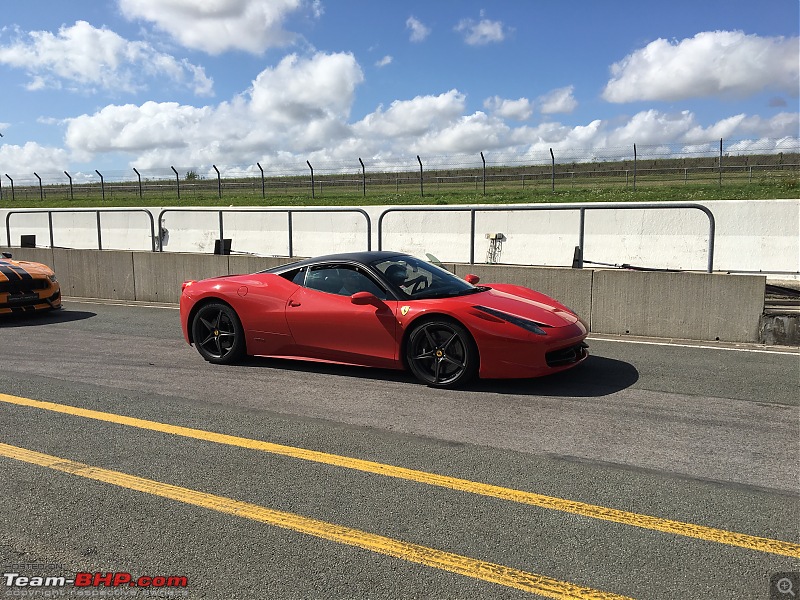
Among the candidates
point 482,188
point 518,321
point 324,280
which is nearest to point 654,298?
point 518,321

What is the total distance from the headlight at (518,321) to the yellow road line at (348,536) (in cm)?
288

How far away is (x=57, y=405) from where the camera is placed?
17.4 feet

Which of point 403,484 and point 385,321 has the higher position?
point 385,321

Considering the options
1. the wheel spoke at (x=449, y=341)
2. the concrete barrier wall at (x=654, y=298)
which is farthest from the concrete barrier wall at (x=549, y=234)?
the wheel spoke at (x=449, y=341)

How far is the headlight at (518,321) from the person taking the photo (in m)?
5.60

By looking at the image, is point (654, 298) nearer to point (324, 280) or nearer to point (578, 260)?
point (578, 260)

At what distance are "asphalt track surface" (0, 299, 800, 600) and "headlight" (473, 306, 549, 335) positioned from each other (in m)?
0.55

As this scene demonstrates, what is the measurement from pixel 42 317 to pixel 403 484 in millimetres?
8999

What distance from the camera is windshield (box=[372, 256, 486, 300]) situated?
612 cm

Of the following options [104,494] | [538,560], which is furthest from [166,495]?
[538,560]

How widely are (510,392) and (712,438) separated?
1682 millimetres

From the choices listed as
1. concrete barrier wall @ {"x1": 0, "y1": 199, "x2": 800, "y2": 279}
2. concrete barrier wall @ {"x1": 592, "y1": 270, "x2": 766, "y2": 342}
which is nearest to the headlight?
concrete barrier wall @ {"x1": 592, "y1": 270, "x2": 766, "y2": 342}

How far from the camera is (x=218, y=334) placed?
6941 mm

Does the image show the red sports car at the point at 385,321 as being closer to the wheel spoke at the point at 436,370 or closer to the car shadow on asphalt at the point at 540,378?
the wheel spoke at the point at 436,370
